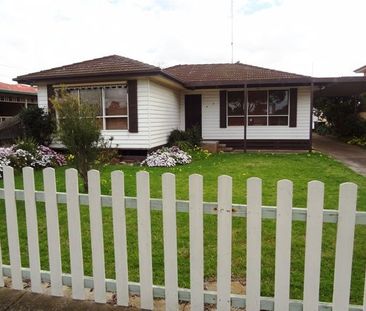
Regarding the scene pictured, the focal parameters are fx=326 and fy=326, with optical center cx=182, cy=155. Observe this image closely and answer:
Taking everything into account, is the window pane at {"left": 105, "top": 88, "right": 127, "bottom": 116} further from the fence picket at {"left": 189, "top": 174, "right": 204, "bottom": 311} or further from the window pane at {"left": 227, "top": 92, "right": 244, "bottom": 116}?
the fence picket at {"left": 189, "top": 174, "right": 204, "bottom": 311}

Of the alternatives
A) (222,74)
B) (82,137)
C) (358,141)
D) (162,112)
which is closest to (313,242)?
(82,137)

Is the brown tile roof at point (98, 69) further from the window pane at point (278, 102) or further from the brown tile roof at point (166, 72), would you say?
the window pane at point (278, 102)

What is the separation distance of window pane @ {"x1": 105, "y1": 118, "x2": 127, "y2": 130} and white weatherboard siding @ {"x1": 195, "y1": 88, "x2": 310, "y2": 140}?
4.75 meters

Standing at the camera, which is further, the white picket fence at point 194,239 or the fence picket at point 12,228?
the fence picket at point 12,228

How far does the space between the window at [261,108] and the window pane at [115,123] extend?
5.48 metres

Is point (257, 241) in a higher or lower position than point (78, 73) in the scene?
lower

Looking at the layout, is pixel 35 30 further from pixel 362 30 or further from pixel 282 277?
pixel 282 277

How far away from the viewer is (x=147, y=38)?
24922 millimetres

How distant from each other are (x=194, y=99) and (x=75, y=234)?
1333cm

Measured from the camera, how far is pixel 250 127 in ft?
48.6

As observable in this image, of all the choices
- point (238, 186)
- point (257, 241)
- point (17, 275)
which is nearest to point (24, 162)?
point (238, 186)

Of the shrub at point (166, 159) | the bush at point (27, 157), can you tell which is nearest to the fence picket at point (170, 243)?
the bush at point (27, 157)

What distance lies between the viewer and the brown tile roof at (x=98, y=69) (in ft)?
35.3

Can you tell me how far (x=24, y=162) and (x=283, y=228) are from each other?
28.0ft
